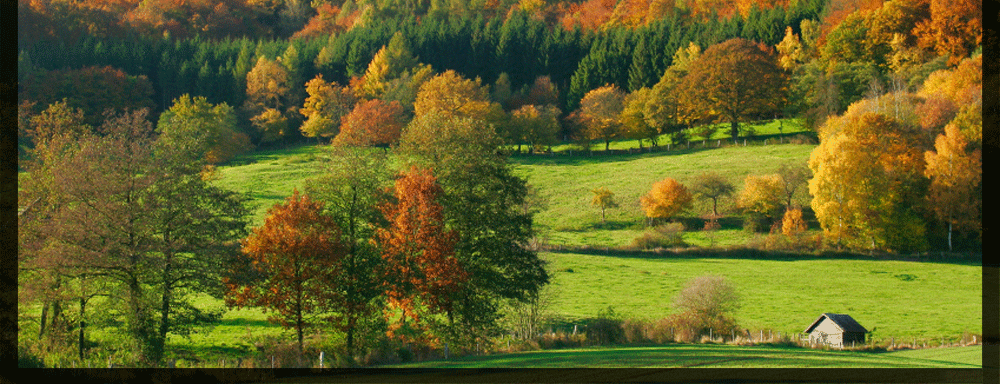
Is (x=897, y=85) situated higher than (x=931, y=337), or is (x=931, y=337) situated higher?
(x=897, y=85)

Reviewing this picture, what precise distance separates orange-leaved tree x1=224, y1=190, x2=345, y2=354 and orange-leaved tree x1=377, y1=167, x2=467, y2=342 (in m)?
2.57

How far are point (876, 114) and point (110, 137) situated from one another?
64.5 meters

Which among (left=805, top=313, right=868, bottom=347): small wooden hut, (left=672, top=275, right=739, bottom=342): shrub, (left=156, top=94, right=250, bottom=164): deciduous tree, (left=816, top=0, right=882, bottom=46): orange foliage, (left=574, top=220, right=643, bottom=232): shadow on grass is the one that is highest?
(left=816, top=0, right=882, bottom=46): orange foliage

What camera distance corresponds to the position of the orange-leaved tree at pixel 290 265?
101 feet

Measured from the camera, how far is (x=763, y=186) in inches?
2530

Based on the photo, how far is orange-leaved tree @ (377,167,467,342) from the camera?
107 ft

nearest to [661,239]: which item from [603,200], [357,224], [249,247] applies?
[603,200]

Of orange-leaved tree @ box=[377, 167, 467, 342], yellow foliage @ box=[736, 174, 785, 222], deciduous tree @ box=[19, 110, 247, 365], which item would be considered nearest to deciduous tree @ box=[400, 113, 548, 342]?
orange-leaved tree @ box=[377, 167, 467, 342]

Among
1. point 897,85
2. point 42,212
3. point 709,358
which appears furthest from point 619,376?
point 897,85

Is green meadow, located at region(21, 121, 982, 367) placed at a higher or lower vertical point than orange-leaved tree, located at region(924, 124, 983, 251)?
lower

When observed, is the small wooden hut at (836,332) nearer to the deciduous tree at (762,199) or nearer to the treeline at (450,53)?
the deciduous tree at (762,199)

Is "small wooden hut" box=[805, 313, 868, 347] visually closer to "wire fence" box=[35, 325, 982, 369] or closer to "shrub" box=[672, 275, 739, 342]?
"wire fence" box=[35, 325, 982, 369]

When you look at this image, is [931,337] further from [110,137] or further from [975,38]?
[975,38]

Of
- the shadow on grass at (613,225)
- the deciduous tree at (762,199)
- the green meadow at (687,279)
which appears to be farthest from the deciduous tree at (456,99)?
the deciduous tree at (762,199)
